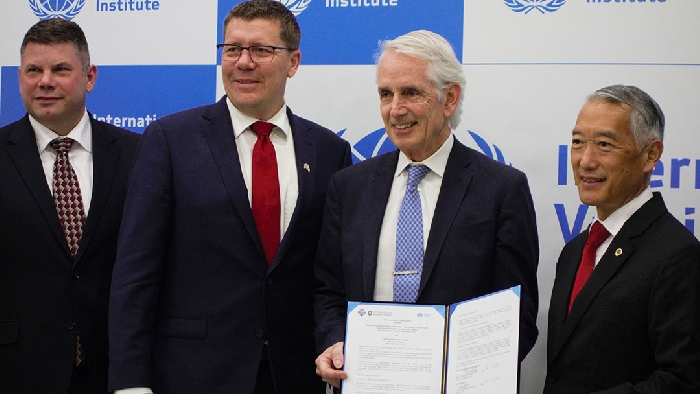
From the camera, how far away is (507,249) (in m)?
2.86

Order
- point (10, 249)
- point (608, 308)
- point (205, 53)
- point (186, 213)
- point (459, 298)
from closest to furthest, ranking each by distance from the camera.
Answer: point (608, 308) → point (459, 298) → point (186, 213) → point (10, 249) → point (205, 53)

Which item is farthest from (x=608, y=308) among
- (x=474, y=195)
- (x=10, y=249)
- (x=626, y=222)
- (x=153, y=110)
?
(x=153, y=110)

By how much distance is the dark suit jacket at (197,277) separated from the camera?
3.01m

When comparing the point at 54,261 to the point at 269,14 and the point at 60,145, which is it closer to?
the point at 60,145

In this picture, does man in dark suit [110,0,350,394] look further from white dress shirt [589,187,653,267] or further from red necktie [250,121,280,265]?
white dress shirt [589,187,653,267]

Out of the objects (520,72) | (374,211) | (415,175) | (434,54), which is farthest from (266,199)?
(520,72)

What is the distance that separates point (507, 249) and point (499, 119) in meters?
1.16

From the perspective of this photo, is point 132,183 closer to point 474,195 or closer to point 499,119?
point 474,195

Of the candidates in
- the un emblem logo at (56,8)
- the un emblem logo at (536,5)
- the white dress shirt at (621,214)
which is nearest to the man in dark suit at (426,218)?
the white dress shirt at (621,214)

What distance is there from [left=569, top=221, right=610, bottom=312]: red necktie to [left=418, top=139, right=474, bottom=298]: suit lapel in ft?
1.44

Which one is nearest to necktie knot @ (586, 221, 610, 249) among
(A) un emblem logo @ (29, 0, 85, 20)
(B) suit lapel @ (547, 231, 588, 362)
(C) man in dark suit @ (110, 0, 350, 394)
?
(B) suit lapel @ (547, 231, 588, 362)

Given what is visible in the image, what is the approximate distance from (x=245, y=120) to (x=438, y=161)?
733mm

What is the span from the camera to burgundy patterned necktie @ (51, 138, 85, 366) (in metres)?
3.45

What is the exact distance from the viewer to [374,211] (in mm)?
3004
